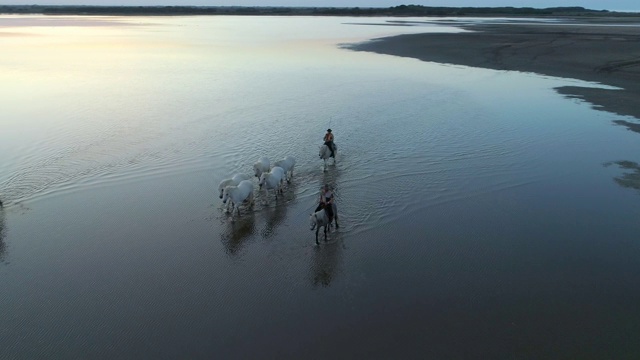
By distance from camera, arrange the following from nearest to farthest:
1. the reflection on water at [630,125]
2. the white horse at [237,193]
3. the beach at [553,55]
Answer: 1. the white horse at [237,193]
2. the reflection on water at [630,125]
3. the beach at [553,55]

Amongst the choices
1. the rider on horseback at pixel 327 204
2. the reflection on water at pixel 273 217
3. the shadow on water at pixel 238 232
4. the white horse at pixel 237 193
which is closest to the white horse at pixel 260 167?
the reflection on water at pixel 273 217

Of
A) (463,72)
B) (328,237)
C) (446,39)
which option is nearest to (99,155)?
(328,237)

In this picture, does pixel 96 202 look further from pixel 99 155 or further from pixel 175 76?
pixel 175 76

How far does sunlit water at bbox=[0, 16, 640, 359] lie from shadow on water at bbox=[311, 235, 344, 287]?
0.17 ft

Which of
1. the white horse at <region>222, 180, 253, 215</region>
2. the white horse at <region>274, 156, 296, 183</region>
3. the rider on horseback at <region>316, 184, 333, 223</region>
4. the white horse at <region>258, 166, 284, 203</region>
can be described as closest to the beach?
the white horse at <region>274, 156, 296, 183</region>

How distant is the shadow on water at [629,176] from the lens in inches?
537

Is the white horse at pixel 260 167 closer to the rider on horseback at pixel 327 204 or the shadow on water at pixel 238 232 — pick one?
the shadow on water at pixel 238 232

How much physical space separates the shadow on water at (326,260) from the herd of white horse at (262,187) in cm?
29

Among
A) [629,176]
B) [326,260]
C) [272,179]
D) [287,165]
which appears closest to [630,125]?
[629,176]

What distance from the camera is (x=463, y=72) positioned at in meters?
32.6

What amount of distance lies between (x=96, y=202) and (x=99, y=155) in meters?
3.74

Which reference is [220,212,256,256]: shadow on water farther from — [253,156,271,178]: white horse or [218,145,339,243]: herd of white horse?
[253,156,271,178]: white horse

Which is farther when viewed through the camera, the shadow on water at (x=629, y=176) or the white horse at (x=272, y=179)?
the shadow on water at (x=629, y=176)

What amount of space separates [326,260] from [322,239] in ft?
2.88
